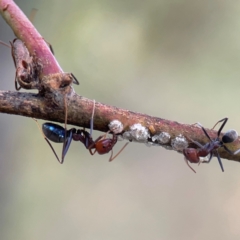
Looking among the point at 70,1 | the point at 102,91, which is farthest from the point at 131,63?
the point at 70,1

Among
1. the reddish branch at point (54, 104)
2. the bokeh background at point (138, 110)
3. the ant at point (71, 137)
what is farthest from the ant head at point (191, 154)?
the bokeh background at point (138, 110)

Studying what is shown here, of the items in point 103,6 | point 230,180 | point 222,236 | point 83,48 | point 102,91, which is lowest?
point 222,236

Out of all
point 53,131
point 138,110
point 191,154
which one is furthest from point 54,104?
point 138,110

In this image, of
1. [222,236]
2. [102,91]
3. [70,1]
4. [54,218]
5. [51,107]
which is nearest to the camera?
[51,107]

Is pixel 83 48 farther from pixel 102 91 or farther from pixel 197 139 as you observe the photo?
pixel 197 139

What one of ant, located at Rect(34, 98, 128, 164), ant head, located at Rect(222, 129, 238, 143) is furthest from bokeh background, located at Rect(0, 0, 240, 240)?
ant head, located at Rect(222, 129, 238, 143)

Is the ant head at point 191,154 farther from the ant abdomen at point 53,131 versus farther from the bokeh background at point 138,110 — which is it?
the bokeh background at point 138,110

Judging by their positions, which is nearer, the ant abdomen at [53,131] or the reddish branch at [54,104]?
the reddish branch at [54,104]

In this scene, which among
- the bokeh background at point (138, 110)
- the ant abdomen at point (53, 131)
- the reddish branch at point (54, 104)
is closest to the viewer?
the reddish branch at point (54, 104)
